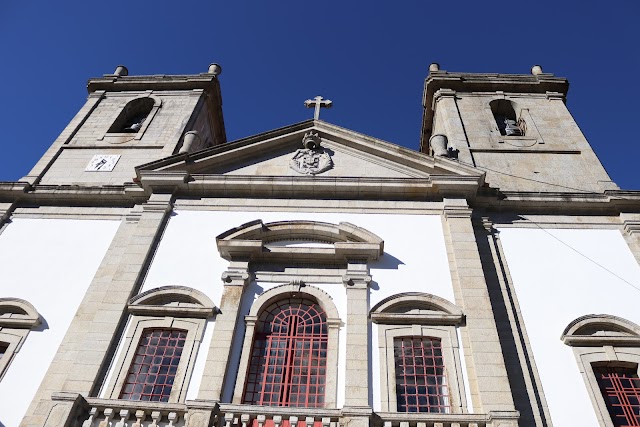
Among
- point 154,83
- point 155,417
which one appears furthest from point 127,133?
point 155,417

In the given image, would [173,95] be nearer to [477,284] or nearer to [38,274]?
[38,274]

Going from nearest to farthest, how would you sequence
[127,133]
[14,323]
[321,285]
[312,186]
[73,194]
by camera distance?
[14,323]
[321,285]
[312,186]
[73,194]
[127,133]

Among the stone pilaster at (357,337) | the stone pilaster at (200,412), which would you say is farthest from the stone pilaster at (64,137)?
the stone pilaster at (357,337)

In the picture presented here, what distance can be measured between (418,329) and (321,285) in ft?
6.98

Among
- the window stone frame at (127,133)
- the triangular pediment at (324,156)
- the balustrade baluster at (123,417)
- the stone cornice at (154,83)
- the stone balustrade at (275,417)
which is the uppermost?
the stone cornice at (154,83)

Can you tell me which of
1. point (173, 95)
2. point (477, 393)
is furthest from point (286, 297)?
point (173, 95)

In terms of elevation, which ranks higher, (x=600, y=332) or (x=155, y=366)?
(x=600, y=332)

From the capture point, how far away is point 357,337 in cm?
1068

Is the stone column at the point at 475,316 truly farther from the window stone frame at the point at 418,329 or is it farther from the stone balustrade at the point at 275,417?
the stone balustrade at the point at 275,417

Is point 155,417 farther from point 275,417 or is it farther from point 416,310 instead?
point 416,310

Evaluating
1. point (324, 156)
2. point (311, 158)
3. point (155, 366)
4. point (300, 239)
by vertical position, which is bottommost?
point (155, 366)

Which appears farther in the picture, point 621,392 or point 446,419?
point 621,392

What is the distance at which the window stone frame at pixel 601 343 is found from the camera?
34.6 ft

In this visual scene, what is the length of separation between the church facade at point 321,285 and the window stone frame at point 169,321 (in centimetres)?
4
